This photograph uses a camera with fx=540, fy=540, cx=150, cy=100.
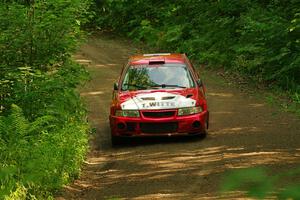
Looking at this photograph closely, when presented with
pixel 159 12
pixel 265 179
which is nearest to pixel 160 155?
pixel 265 179

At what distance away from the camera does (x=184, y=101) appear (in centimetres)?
1073

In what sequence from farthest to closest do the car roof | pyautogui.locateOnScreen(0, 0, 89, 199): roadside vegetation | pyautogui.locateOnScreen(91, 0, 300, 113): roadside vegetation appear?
pyautogui.locateOnScreen(91, 0, 300, 113): roadside vegetation < the car roof < pyautogui.locateOnScreen(0, 0, 89, 199): roadside vegetation

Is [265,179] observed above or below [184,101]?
above

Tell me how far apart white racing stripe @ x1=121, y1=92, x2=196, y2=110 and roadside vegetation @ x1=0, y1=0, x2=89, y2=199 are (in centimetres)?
107

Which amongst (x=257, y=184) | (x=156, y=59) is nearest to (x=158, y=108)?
(x=156, y=59)

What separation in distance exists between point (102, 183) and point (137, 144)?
2.65m

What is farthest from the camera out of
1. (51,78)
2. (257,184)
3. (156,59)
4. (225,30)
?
(225,30)

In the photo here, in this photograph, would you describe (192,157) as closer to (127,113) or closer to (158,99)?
(158,99)

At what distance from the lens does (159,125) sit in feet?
35.0

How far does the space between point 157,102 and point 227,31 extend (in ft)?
48.1

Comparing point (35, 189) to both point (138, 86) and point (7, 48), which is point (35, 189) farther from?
point (138, 86)

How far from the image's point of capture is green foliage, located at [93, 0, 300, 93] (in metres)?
17.7

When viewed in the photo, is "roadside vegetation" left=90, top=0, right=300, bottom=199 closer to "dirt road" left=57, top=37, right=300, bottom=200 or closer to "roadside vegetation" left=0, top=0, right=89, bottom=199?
"dirt road" left=57, top=37, right=300, bottom=200

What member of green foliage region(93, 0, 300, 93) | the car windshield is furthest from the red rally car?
green foliage region(93, 0, 300, 93)
